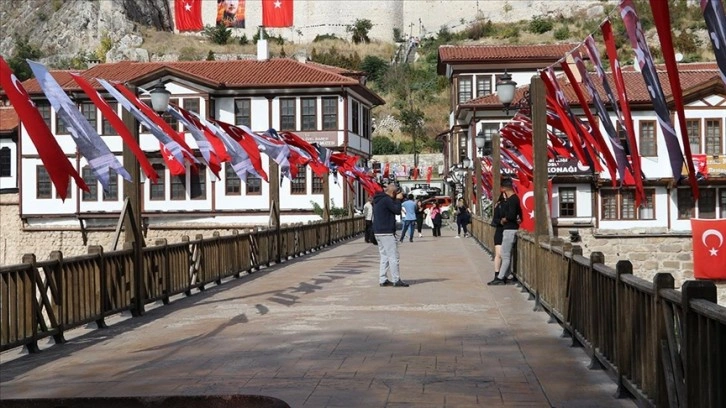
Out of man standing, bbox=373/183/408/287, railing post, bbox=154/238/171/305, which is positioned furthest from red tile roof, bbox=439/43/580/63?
railing post, bbox=154/238/171/305

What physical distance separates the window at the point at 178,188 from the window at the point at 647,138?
849 inches

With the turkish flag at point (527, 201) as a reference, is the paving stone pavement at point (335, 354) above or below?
below

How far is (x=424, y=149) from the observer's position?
294 feet

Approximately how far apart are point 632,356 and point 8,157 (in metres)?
53.2

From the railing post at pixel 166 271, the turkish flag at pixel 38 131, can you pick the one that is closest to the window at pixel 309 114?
the railing post at pixel 166 271

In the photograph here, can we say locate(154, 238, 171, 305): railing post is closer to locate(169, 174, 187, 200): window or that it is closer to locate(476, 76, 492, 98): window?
locate(169, 174, 187, 200): window

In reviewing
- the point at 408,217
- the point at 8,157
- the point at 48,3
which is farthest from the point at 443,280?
the point at 48,3

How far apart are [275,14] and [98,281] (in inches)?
4161

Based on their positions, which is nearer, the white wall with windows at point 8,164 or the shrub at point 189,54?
the white wall with windows at point 8,164

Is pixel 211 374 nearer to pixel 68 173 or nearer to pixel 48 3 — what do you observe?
pixel 68 173

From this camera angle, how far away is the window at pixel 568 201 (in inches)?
1937

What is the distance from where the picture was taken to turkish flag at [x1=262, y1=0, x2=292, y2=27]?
11612cm

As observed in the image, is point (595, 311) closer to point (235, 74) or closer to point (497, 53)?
point (235, 74)

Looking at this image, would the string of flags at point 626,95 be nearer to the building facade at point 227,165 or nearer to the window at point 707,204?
the window at point 707,204
